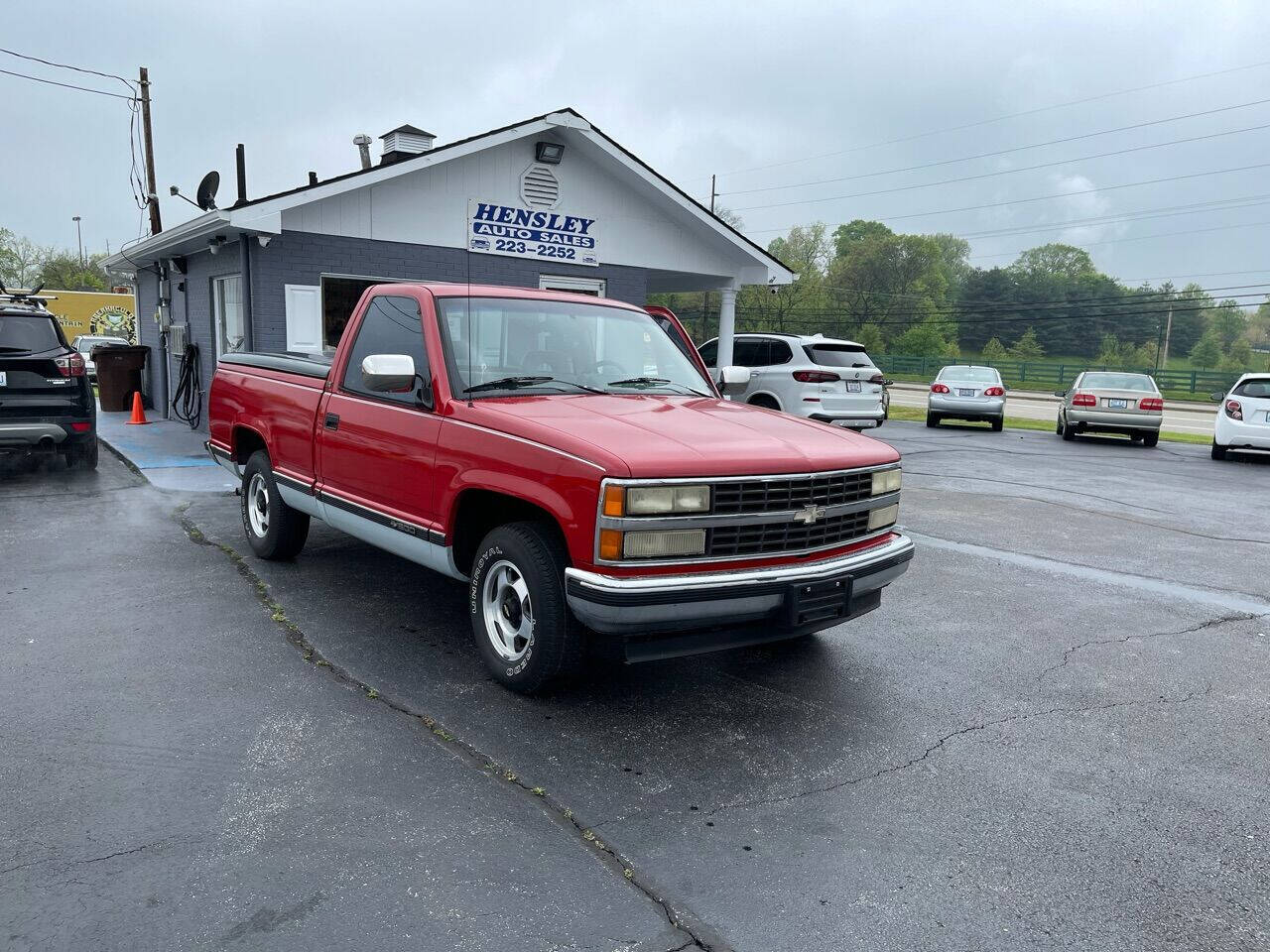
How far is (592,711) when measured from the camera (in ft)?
13.6

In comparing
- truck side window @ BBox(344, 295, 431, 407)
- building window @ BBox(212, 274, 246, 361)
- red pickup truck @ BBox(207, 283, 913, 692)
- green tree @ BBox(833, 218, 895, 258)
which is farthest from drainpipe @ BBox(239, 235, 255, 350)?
green tree @ BBox(833, 218, 895, 258)

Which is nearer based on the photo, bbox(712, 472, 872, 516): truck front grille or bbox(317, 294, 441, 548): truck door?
bbox(712, 472, 872, 516): truck front grille

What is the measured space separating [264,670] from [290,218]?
914 cm

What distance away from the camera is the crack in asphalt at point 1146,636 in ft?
16.2

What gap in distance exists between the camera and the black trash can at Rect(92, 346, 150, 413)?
658 inches

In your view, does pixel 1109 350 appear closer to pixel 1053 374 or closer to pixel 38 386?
pixel 1053 374

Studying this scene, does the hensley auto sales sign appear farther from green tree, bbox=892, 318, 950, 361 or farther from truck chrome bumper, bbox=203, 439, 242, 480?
green tree, bbox=892, 318, 950, 361

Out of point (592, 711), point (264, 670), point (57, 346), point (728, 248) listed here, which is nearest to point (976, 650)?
point (592, 711)

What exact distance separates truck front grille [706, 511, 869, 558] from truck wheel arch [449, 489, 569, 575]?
2.72ft

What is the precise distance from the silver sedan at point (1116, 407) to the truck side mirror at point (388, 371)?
17283 mm

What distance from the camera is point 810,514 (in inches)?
159

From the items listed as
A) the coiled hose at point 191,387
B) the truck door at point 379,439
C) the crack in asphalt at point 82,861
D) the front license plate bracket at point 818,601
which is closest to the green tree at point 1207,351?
the coiled hose at point 191,387

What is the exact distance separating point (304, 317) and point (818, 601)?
33.7 feet

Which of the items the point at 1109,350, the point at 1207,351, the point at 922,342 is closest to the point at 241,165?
the point at 922,342
